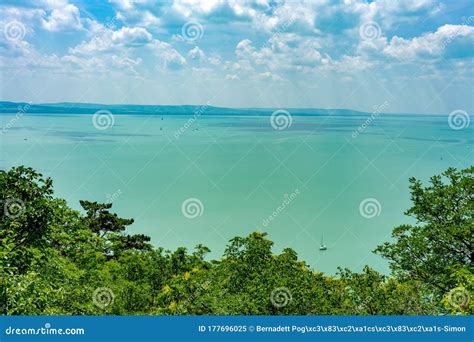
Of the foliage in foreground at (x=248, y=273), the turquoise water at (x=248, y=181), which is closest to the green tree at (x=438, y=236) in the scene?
the foliage in foreground at (x=248, y=273)

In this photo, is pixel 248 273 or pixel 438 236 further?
pixel 438 236

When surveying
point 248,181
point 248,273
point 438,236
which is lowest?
point 248,273

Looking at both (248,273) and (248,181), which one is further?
(248,181)

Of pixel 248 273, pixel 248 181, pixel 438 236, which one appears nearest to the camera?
pixel 248 273

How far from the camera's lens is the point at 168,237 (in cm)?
2670

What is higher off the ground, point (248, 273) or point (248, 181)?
point (248, 181)

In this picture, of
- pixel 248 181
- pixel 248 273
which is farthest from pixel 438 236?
pixel 248 181

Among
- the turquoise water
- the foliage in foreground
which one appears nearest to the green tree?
the foliage in foreground

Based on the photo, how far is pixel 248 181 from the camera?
128 ft

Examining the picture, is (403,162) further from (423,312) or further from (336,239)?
(423,312)

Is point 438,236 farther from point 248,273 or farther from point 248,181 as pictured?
point 248,181

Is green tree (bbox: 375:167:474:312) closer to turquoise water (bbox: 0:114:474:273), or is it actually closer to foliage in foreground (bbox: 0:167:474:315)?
foliage in foreground (bbox: 0:167:474:315)

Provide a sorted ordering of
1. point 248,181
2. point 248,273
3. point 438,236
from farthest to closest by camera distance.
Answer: point 248,181, point 438,236, point 248,273

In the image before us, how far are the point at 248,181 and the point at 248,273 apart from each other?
1123 inches
